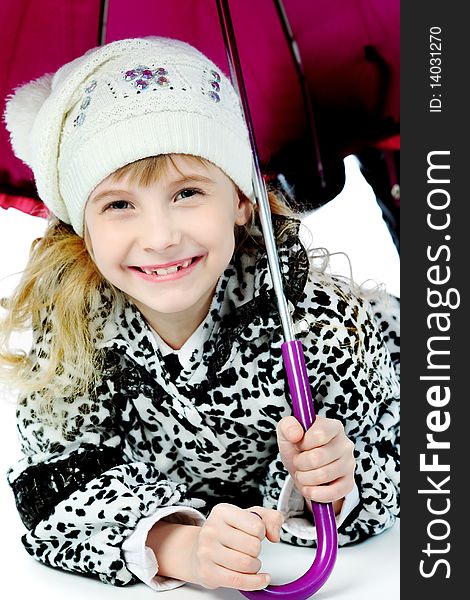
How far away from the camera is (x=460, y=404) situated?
1083mm

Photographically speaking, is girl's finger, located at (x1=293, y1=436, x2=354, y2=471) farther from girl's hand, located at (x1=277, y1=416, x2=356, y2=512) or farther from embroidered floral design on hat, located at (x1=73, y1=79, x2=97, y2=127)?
embroidered floral design on hat, located at (x1=73, y1=79, x2=97, y2=127)

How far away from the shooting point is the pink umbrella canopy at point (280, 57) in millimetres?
1231

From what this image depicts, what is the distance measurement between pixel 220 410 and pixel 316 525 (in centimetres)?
22

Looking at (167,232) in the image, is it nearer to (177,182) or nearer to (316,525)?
(177,182)

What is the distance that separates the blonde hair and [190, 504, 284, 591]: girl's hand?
31 centimetres

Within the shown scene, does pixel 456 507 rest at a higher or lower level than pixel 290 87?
lower

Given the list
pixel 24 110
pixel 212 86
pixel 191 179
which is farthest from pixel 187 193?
pixel 24 110

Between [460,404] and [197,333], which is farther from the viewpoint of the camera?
[197,333]

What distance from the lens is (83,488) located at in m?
1.25

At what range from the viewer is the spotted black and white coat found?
1.29 meters

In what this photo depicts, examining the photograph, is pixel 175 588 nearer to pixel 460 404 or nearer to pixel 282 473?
pixel 282 473

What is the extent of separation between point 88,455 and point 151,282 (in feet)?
0.79

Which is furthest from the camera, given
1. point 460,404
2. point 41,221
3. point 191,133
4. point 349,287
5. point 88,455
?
point 41,221

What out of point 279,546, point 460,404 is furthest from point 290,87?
point 279,546
